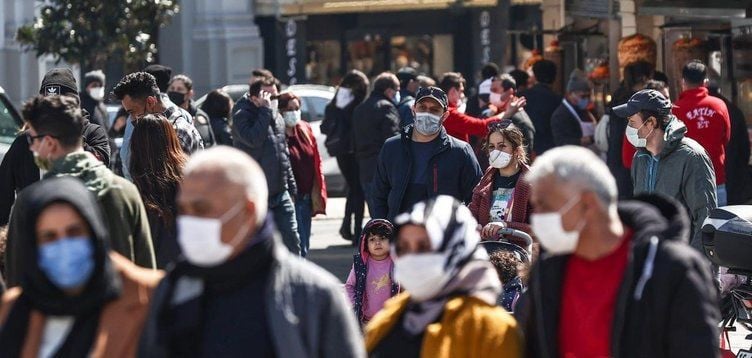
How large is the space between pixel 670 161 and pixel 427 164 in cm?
141

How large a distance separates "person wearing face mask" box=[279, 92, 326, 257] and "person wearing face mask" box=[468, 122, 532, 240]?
158 inches

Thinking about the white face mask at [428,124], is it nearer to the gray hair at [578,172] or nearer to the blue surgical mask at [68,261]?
the gray hair at [578,172]

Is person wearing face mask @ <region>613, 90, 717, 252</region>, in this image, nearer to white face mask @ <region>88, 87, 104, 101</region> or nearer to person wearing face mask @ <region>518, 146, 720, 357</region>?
person wearing face mask @ <region>518, 146, 720, 357</region>

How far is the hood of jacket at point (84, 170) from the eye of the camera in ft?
22.1

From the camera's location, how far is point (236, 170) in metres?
4.82

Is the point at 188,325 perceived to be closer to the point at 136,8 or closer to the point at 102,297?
the point at 102,297

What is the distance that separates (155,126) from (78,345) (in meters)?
3.61

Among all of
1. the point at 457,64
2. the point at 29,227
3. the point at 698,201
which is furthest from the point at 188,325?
the point at 457,64

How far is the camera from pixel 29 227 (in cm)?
509

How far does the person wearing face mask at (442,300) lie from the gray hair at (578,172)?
1.03 ft

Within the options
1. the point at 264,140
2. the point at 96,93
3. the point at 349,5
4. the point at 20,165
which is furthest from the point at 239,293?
the point at 349,5

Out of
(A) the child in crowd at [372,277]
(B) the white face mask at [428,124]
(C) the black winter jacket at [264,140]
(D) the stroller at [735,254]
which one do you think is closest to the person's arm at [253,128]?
(C) the black winter jacket at [264,140]

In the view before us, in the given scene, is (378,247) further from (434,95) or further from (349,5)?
(349,5)

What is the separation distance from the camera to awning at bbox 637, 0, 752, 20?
46.2 ft
